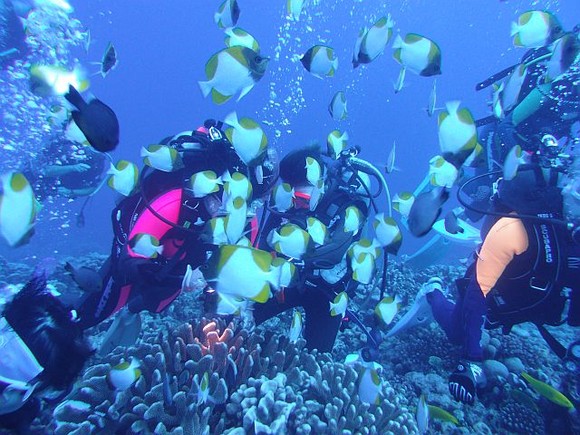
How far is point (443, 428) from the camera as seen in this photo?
12.9 ft

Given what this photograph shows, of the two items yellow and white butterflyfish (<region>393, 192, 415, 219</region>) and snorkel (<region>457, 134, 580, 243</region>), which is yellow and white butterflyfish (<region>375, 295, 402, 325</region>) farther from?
snorkel (<region>457, 134, 580, 243</region>)

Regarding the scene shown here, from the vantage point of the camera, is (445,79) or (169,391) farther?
(445,79)

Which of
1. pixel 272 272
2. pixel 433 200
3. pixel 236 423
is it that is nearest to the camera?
pixel 272 272

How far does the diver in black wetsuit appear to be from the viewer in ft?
12.4

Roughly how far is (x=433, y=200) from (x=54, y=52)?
1705 cm

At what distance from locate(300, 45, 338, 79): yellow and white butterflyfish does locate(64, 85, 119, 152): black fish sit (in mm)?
1994

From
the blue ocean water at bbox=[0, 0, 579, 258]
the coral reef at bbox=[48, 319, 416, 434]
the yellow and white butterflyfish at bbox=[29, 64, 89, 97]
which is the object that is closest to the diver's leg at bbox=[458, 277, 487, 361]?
the coral reef at bbox=[48, 319, 416, 434]

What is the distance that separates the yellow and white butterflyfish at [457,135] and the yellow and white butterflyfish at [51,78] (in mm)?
2628

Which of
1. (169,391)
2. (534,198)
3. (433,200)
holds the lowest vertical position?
(169,391)

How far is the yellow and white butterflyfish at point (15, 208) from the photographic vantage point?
6.97 feet

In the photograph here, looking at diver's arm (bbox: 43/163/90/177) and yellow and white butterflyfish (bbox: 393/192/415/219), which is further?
diver's arm (bbox: 43/163/90/177)

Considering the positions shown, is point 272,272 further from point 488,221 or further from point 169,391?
point 488,221

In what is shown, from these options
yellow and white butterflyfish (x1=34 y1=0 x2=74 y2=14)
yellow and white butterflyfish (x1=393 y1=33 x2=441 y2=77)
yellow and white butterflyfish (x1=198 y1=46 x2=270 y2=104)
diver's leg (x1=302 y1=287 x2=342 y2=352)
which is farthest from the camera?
yellow and white butterflyfish (x1=34 y1=0 x2=74 y2=14)

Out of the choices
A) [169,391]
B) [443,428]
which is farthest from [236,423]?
[443,428]
